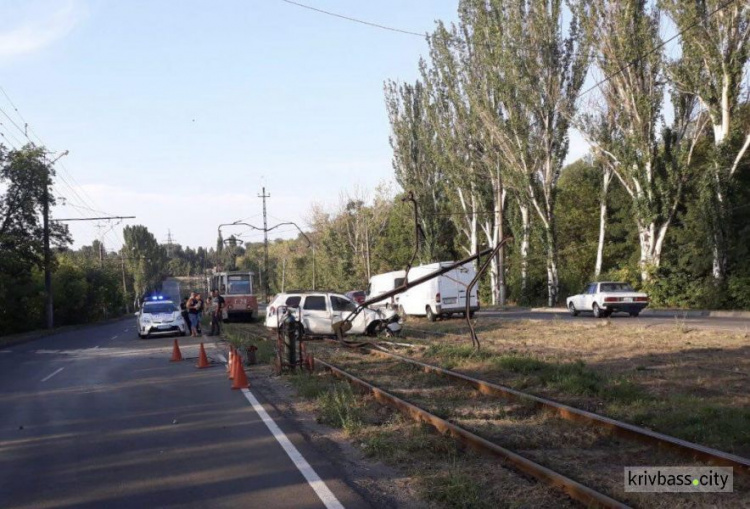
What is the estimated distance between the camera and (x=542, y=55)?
40.4 m

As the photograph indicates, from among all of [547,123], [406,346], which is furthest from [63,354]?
[547,123]

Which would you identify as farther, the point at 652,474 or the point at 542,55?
the point at 542,55

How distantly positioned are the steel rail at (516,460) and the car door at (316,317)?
40.0 feet

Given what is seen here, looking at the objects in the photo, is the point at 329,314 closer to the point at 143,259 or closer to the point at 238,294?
the point at 238,294

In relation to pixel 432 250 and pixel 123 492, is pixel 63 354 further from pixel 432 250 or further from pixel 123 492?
pixel 432 250

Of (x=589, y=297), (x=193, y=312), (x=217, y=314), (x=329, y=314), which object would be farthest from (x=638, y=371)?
(x=589, y=297)

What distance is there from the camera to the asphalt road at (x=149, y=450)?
6.40 m

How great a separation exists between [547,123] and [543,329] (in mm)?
20346

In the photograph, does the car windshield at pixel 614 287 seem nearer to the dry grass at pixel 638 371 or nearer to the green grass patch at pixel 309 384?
the dry grass at pixel 638 371

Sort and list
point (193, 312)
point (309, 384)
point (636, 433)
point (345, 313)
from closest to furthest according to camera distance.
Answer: point (636, 433) → point (309, 384) → point (345, 313) → point (193, 312)

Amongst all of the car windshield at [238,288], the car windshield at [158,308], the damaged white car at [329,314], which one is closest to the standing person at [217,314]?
the car windshield at [158,308]

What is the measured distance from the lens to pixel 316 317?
23.1m

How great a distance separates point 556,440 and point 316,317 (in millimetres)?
15492

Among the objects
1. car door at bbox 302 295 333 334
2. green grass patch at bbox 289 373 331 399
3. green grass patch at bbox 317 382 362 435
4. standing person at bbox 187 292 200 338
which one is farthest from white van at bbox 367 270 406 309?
green grass patch at bbox 317 382 362 435
